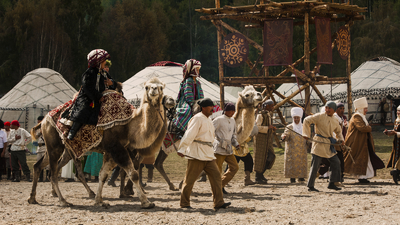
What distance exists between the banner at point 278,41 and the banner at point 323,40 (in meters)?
0.87

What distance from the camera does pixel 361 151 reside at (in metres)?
8.92

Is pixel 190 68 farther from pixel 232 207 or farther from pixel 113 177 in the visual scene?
pixel 113 177

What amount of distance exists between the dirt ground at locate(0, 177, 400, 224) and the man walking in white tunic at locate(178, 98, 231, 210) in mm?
218

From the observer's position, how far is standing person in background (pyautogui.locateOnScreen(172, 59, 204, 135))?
748cm

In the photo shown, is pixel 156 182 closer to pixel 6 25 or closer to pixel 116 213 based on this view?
pixel 116 213

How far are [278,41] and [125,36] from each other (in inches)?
978

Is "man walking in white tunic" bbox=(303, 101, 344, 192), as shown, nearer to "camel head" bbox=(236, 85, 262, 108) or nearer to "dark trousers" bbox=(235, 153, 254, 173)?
"camel head" bbox=(236, 85, 262, 108)

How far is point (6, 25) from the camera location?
99.3 feet

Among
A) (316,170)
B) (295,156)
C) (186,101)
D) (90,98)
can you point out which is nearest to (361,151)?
(295,156)

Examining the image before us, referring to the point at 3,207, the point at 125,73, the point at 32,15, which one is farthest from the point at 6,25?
the point at 3,207

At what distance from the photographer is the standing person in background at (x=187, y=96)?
748 cm

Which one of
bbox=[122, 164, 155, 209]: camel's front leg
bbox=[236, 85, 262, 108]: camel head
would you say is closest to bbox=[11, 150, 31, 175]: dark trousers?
bbox=[122, 164, 155, 209]: camel's front leg

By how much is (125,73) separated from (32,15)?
8.96 meters

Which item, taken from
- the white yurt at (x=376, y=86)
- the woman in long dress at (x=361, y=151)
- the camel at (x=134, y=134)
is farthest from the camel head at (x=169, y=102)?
the white yurt at (x=376, y=86)
